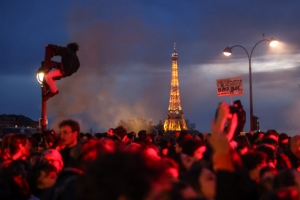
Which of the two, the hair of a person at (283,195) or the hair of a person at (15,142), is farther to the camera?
the hair of a person at (15,142)

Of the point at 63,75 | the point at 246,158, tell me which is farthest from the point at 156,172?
the point at 63,75

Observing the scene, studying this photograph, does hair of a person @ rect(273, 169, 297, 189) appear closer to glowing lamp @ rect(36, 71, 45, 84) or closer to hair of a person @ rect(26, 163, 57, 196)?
hair of a person @ rect(26, 163, 57, 196)

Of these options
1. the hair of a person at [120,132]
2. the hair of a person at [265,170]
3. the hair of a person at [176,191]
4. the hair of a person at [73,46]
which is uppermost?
the hair of a person at [73,46]

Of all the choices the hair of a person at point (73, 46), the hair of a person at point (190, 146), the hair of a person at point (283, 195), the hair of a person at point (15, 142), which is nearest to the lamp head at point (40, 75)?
the hair of a person at point (73, 46)

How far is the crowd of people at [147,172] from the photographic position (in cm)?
255

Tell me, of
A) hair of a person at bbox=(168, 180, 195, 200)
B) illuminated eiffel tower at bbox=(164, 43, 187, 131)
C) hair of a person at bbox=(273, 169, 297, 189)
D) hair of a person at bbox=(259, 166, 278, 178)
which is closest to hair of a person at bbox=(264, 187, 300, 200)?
hair of a person at bbox=(168, 180, 195, 200)

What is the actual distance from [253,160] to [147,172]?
3.63 meters

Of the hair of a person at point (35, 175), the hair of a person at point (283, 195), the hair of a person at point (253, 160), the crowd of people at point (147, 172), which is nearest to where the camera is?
the crowd of people at point (147, 172)

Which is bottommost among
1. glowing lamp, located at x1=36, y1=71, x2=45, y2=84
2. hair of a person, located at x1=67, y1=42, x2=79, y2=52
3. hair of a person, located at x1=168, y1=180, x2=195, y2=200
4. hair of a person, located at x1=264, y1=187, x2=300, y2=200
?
hair of a person, located at x1=264, y1=187, x2=300, y2=200

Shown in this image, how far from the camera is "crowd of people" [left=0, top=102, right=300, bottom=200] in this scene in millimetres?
2551

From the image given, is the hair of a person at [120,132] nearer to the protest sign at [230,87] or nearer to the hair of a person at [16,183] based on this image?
the hair of a person at [16,183]

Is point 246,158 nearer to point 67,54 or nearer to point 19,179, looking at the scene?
point 19,179

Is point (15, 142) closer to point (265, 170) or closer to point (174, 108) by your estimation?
point (265, 170)

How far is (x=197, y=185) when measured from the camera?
4055 millimetres
